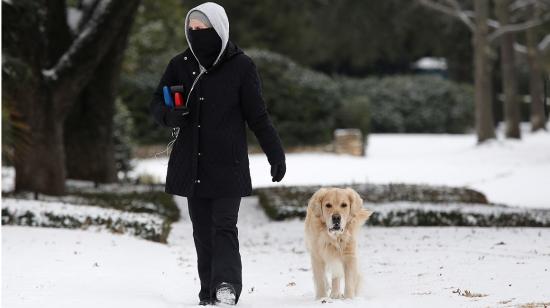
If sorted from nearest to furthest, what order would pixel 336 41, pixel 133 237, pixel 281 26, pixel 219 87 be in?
pixel 219 87
pixel 133 237
pixel 336 41
pixel 281 26

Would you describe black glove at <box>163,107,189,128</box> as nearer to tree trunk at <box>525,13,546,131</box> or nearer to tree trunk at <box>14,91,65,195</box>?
tree trunk at <box>14,91,65,195</box>

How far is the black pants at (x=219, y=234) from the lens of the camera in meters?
6.38

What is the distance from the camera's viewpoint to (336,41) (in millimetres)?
39344

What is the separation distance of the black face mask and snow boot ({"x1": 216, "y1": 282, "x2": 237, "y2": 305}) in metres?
1.45

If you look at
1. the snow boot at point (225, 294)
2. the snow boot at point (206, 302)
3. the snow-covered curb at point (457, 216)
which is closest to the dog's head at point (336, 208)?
the snow boot at point (225, 294)

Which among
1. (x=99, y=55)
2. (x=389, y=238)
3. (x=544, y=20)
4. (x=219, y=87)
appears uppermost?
(x=544, y=20)

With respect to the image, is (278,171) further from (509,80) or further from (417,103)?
(417,103)

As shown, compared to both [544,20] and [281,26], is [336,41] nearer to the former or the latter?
[281,26]

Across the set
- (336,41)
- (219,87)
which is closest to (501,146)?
(336,41)

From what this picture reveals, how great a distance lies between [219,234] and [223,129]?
67 centimetres

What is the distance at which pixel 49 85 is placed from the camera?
14438 millimetres

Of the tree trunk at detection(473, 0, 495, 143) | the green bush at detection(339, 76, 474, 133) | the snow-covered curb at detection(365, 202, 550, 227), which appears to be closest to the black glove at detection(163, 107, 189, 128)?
the snow-covered curb at detection(365, 202, 550, 227)

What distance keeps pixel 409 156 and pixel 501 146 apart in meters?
2.66

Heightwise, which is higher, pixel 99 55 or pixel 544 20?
pixel 544 20
